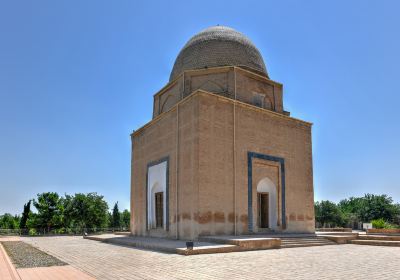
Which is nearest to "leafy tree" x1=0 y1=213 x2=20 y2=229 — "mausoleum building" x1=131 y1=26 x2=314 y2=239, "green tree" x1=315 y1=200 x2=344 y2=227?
"mausoleum building" x1=131 y1=26 x2=314 y2=239

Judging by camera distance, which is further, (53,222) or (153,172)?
(53,222)

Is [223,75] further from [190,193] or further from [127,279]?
[127,279]

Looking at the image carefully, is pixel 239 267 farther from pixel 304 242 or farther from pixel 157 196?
pixel 157 196

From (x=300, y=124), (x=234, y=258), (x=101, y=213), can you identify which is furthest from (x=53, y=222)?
(x=234, y=258)

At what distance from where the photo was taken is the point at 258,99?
18.8 meters

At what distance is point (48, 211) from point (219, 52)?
69.8ft

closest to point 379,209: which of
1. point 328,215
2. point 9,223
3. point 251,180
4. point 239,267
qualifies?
point 328,215

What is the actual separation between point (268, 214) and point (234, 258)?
8311 mm

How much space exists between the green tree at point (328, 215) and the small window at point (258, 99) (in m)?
32.2

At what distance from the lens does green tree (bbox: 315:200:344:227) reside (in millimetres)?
45812

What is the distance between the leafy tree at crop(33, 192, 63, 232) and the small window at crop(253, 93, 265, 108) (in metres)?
21.2

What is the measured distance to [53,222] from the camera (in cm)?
3081

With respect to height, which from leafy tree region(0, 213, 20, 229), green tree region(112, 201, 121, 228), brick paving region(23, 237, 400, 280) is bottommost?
leafy tree region(0, 213, 20, 229)

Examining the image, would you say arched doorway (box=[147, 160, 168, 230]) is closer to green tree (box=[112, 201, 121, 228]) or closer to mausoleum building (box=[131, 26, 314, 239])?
mausoleum building (box=[131, 26, 314, 239])
